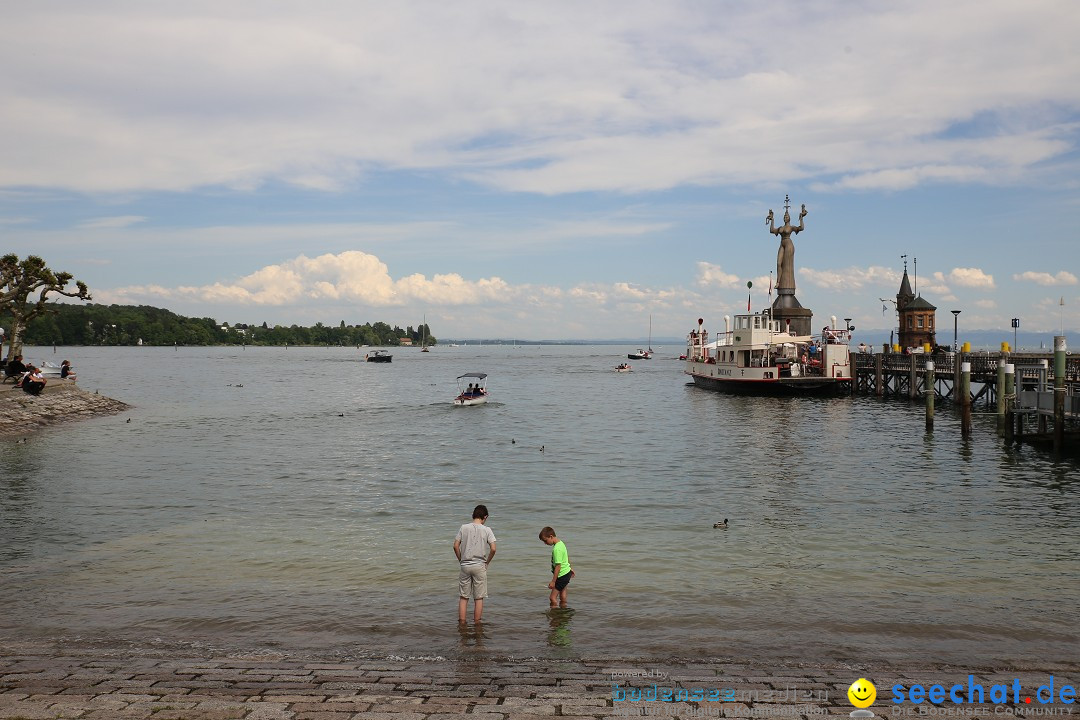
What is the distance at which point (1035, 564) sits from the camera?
1798 centimetres

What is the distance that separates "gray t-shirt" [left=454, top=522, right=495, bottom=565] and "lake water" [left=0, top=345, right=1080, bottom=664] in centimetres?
125

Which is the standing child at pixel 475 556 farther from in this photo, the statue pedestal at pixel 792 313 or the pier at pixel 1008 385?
the statue pedestal at pixel 792 313

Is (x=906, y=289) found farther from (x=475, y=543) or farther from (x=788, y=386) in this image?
(x=475, y=543)

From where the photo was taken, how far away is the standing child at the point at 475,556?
12922 millimetres

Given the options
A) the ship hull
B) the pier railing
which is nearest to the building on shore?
the pier railing

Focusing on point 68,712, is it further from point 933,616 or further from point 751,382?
point 751,382

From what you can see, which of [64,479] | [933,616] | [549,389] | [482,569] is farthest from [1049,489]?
[549,389]

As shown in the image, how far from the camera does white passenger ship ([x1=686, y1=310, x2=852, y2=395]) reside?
7225 centimetres

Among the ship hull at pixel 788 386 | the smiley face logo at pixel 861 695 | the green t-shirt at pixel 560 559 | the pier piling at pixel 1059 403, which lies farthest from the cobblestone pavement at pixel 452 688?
the ship hull at pixel 788 386

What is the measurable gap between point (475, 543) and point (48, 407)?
45064 mm

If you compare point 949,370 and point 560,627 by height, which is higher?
point 949,370

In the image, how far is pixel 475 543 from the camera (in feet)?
42.4

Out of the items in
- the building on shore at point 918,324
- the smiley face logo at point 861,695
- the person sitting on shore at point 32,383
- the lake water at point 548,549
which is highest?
the building on shore at point 918,324

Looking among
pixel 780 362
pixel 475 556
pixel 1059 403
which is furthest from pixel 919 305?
pixel 475 556
